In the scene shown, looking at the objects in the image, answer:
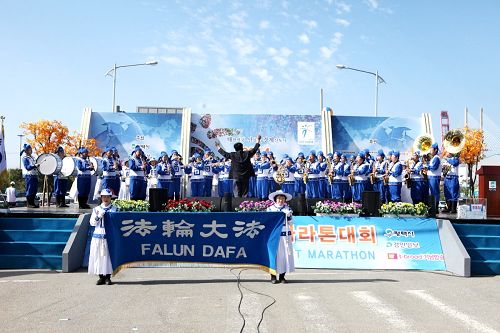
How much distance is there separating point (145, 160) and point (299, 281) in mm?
9931

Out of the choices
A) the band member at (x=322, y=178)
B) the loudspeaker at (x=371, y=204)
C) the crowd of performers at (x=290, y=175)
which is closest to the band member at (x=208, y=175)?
the crowd of performers at (x=290, y=175)

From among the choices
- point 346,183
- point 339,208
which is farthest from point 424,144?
point 339,208

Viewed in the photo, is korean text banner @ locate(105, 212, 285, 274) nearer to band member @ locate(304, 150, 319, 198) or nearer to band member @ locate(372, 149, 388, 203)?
band member @ locate(372, 149, 388, 203)

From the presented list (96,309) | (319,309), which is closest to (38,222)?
(96,309)

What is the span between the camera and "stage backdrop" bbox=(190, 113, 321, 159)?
27.8m

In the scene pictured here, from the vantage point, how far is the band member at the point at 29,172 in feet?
51.3

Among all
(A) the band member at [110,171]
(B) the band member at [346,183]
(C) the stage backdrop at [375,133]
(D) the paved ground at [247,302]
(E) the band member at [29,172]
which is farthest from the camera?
(C) the stage backdrop at [375,133]

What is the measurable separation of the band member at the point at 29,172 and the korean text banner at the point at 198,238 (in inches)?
321

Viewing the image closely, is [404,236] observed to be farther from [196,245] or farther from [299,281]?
[196,245]

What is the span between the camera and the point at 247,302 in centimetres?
717

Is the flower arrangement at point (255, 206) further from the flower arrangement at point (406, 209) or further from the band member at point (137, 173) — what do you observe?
the band member at point (137, 173)

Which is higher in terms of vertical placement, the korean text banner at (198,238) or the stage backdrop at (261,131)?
the stage backdrop at (261,131)

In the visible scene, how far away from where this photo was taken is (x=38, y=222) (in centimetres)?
1176

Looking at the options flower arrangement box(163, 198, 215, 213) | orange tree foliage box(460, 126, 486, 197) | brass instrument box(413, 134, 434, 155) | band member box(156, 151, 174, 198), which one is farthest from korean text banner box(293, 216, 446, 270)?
orange tree foliage box(460, 126, 486, 197)
